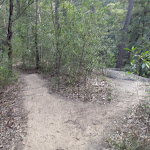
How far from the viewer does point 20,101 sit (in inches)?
245

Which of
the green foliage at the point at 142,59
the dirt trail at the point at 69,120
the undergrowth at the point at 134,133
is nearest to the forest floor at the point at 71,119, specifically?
the dirt trail at the point at 69,120

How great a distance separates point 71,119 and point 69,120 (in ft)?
0.27

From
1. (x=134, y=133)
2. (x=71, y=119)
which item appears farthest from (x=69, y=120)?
(x=134, y=133)

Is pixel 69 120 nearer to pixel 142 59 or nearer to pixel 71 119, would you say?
pixel 71 119

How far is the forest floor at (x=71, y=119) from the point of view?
147 inches

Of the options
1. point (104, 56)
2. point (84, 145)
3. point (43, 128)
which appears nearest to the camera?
point (84, 145)

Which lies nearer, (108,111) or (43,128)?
(43,128)

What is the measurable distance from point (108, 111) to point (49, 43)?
537cm

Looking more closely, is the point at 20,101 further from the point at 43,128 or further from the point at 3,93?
Answer: the point at 43,128

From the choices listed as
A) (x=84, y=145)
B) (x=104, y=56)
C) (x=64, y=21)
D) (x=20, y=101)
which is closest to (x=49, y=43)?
(x=64, y=21)

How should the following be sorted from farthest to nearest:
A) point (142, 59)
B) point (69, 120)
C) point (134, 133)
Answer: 1. point (69, 120)
2. point (134, 133)
3. point (142, 59)

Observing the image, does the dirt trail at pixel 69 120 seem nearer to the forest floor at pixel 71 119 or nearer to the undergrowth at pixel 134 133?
the forest floor at pixel 71 119

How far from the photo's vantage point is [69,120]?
15.4 ft

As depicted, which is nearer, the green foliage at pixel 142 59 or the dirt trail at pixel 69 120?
the green foliage at pixel 142 59
